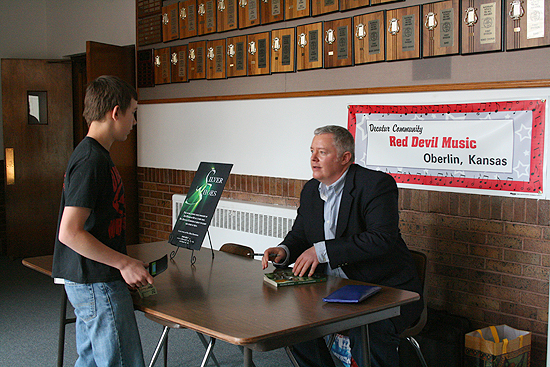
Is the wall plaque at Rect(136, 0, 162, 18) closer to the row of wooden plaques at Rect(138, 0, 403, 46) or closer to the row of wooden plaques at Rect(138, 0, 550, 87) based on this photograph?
the row of wooden plaques at Rect(138, 0, 403, 46)

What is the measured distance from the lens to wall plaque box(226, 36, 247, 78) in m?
4.43

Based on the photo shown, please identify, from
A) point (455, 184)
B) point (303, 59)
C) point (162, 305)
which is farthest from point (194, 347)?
point (303, 59)

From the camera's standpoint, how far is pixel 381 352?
2.33 m

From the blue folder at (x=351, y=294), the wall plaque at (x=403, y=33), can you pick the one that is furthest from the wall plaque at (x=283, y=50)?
the blue folder at (x=351, y=294)

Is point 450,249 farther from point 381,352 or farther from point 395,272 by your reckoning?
point 381,352

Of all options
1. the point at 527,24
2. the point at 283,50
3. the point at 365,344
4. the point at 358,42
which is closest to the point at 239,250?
the point at 365,344

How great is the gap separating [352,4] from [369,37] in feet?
0.89

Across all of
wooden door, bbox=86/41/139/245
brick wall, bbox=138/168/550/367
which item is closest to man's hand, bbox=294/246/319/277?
brick wall, bbox=138/168/550/367

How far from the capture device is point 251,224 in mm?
4305

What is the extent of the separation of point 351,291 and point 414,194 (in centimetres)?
159

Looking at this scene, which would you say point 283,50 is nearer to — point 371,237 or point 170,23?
point 170,23

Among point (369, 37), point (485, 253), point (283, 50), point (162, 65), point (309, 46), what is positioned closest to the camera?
point (485, 253)

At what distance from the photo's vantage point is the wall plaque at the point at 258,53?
4242 mm

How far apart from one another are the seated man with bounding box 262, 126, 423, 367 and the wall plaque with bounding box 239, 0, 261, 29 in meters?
2.04
